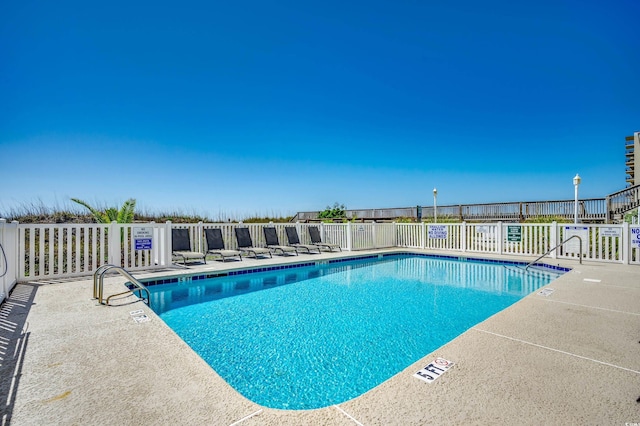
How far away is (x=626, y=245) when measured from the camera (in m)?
7.17

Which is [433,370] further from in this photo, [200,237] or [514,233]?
[514,233]

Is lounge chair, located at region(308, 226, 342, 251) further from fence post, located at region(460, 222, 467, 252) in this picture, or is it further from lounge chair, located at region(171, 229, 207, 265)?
fence post, located at region(460, 222, 467, 252)

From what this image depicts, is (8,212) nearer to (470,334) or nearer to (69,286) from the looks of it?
(69,286)

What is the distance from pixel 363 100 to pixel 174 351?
13.2 meters

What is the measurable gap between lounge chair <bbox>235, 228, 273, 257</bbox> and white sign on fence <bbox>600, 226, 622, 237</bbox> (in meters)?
8.85

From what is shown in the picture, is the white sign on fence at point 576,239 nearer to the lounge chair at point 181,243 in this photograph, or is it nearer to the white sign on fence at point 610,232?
the white sign on fence at point 610,232

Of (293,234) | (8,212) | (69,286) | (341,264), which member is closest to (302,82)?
(293,234)

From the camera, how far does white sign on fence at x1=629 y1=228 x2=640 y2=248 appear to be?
694 cm

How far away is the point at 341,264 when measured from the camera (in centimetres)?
880

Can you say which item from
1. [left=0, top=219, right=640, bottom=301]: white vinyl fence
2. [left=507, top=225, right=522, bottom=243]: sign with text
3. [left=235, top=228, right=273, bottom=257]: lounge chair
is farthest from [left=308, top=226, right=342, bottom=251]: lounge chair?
[left=507, top=225, right=522, bottom=243]: sign with text

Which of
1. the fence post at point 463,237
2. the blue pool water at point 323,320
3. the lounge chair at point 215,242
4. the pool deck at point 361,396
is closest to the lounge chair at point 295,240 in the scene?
the lounge chair at point 215,242

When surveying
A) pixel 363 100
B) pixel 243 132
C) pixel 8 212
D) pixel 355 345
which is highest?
pixel 363 100

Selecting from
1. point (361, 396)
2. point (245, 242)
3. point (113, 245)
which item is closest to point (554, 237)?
point (245, 242)

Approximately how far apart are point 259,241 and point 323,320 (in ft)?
19.0
